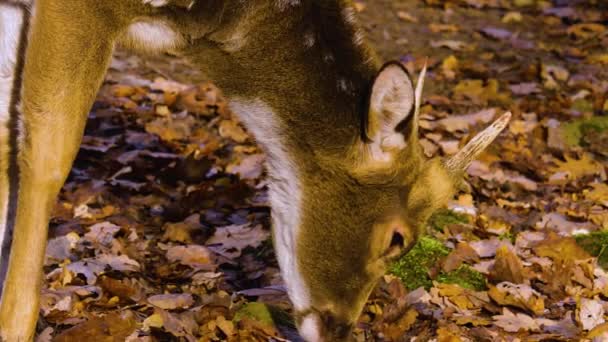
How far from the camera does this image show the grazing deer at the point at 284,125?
12.1 ft

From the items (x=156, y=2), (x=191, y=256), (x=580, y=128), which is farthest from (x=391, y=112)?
(x=580, y=128)

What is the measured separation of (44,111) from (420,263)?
2202mm

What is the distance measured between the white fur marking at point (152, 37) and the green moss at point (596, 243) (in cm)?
261

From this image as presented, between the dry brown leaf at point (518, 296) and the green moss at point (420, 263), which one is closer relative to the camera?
the dry brown leaf at point (518, 296)

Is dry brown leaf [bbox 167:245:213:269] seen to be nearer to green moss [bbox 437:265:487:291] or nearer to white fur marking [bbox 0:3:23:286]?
white fur marking [bbox 0:3:23:286]

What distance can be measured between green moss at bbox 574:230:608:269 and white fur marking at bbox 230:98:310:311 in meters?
1.88

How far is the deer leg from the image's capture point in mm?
3658

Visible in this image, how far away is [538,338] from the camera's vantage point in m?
4.35

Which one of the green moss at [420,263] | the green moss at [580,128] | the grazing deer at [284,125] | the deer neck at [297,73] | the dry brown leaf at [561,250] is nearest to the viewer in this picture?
the grazing deer at [284,125]

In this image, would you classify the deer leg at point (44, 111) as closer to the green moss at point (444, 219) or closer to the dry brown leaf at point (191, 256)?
the dry brown leaf at point (191, 256)

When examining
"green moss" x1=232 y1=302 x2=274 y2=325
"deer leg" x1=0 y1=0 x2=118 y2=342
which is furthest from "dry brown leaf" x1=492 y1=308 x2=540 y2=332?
"deer leg" x1=0 y1=0 x2=118 y2=342

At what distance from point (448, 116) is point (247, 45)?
3.93 m

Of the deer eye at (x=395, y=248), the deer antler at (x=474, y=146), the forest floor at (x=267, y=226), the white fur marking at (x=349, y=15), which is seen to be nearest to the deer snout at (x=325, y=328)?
the forest floor at (x=267, y=226)

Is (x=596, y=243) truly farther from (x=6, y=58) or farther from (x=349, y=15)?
(x=6, y=58)
